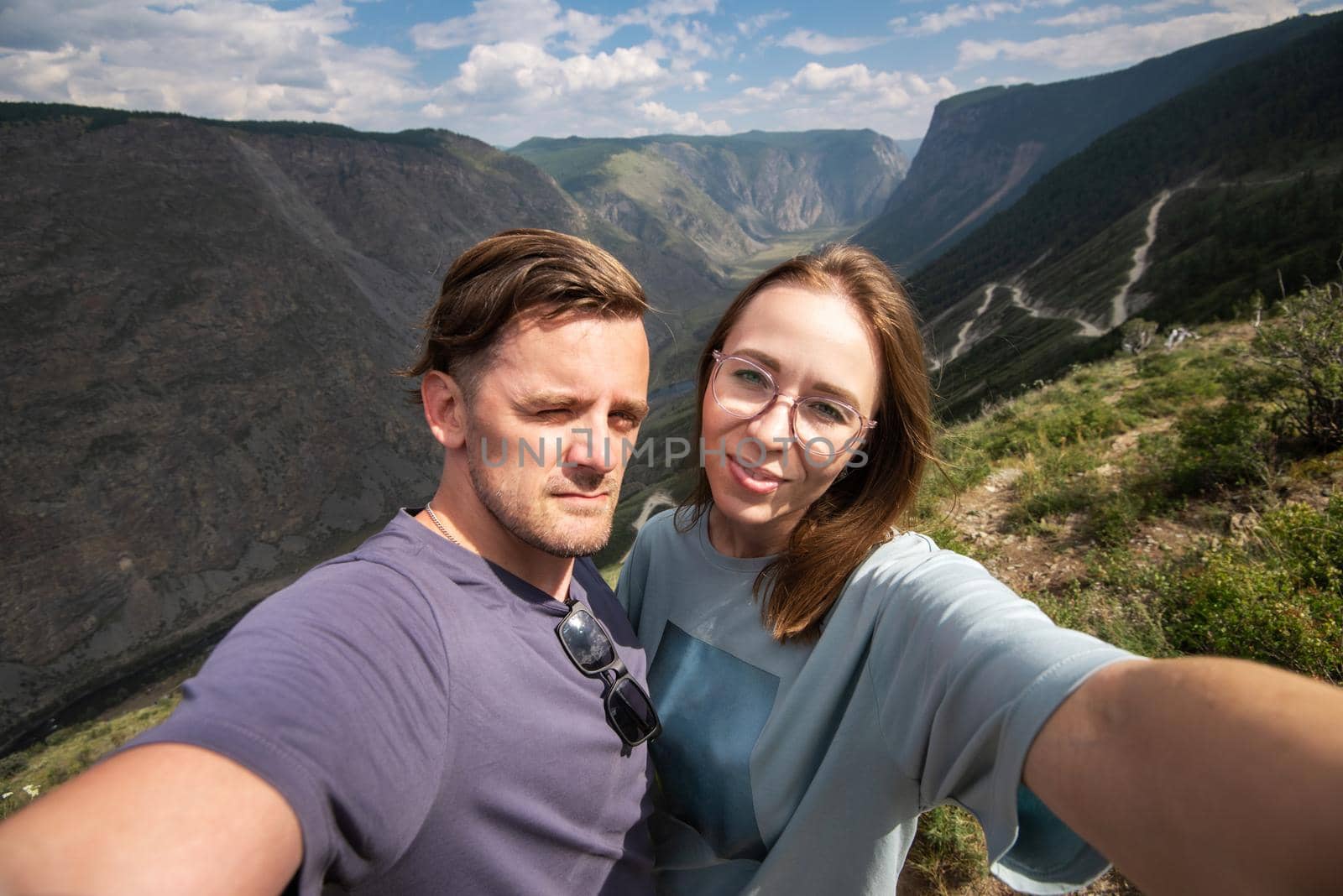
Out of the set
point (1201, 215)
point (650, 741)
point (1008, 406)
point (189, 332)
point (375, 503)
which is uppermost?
point (1201, 215)

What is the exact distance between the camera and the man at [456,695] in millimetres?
1025

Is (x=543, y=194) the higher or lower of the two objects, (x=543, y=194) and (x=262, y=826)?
the higher

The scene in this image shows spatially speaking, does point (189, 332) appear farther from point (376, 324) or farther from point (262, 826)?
point (262, 826)

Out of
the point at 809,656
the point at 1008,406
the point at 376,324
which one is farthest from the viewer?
Result: the point at 376,324

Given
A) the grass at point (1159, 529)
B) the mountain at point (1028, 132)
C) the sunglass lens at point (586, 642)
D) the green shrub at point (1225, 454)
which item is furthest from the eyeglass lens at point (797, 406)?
the mountain at point (1028, 132)

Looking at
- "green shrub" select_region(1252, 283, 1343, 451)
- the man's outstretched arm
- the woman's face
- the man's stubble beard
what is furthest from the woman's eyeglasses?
"green shrub" select_region(1252, 283, 1343, 451)

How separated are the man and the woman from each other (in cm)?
27

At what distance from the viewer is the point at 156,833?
3.20ft

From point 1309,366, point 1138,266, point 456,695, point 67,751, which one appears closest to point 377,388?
point 67,751

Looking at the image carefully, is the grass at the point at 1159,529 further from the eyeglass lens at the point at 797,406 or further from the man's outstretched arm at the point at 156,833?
the man's outstretched arm at the point at 156,833

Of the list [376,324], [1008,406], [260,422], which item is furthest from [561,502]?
[376,324]

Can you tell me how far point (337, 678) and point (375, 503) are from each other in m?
68.5

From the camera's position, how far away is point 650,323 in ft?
419

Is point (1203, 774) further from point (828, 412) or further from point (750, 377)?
point (750, 377)
